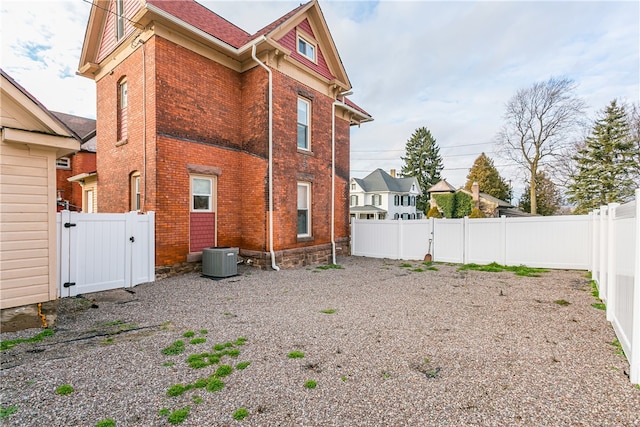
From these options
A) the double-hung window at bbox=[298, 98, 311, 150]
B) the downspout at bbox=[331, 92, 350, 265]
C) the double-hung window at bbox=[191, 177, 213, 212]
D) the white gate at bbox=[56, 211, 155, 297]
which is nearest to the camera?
the white gate at bbox=[56, 211, 155, 297]

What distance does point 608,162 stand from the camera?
79.0 feet

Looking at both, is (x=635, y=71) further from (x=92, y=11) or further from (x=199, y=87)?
(x=92, y=11)

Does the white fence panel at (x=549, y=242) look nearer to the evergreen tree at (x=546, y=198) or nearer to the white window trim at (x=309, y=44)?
the white window trim at (x=309, y=44)

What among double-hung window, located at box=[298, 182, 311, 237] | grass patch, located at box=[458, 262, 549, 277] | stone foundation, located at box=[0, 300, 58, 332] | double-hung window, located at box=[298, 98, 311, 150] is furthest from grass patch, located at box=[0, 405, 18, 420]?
grass patch, located at box=[458, 262, 549, 277]

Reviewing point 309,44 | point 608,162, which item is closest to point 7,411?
point 309,44

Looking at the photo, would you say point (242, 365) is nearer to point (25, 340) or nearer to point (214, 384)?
point (214, 384)

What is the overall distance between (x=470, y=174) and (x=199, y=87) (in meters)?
42.3

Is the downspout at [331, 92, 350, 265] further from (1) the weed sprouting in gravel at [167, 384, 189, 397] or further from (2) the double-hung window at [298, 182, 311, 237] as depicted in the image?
(1) the weed sprouting in gravel at [167, 384, 189, 397]

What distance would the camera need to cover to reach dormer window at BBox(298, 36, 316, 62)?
11.0m

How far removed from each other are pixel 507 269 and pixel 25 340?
12.2 m

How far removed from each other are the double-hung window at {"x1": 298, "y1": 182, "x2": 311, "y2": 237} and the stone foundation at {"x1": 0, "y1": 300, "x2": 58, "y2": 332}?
7164 millimetres

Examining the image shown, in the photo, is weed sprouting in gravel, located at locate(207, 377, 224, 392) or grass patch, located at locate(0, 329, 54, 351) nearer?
weed sprouting in gravel, located at locate(207, 377, 224, 392)

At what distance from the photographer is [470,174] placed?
42594mm

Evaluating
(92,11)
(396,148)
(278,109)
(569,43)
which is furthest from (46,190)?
(396,148)
